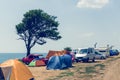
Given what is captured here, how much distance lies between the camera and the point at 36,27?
7062cm

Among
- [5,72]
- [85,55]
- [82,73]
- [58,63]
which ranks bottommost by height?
[82,73]

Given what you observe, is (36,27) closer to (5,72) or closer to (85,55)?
(85,55)

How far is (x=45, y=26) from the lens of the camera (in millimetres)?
72188

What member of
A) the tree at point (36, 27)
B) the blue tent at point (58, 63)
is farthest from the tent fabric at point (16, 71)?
the tree at point (36, 27)

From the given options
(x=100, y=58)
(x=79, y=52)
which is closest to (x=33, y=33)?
(x=100, y=58)

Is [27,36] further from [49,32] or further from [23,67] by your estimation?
[23,67]

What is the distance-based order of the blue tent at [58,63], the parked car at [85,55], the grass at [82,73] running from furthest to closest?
1. the parked car at [85,55]
2. the blue tent at [58,63]
3. the grass at [82,73]

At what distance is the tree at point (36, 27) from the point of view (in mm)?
70062

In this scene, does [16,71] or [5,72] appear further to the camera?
[16,71]

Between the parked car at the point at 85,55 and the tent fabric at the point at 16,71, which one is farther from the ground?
the parked car at the point at 85,55

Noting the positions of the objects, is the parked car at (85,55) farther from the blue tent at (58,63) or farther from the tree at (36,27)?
the tree at (36,27)

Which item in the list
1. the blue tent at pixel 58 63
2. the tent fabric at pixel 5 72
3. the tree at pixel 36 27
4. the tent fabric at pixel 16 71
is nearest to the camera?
the tent fabric at pixel 5 72

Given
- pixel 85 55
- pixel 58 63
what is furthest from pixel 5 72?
pixel 85 55

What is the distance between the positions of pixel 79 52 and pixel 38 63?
6662 millimetres
